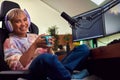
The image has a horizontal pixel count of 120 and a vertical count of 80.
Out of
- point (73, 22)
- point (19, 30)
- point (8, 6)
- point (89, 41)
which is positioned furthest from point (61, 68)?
point (89, 41)

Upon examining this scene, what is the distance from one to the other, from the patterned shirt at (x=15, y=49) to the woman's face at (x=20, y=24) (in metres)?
0.04

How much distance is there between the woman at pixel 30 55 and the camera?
1104mm

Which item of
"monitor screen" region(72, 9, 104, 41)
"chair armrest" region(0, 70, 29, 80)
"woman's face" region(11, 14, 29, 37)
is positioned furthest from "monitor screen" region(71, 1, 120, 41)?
"chair armrest" region(0, 70, 29, 80)

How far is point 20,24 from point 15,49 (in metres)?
0.23

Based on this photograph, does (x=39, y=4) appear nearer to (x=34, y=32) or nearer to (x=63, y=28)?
(x=63, y=28)

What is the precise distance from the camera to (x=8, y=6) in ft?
6.03

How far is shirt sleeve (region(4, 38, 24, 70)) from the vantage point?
5.03 feet

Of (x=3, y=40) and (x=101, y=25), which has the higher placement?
(x=101, y=25)

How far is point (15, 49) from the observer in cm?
163

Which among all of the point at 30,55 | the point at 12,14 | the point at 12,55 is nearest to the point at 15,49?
the point at 12,55

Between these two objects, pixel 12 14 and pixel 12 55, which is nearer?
pixel 12 55

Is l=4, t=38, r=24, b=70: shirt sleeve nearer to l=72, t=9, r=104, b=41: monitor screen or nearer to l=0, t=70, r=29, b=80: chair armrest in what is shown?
l=0, t=70, r=29, b=80: chair armrest

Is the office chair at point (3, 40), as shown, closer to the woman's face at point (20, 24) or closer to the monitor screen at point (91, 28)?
the woman's face at point (20, 24)

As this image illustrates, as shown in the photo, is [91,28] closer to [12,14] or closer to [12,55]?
[12,14]
